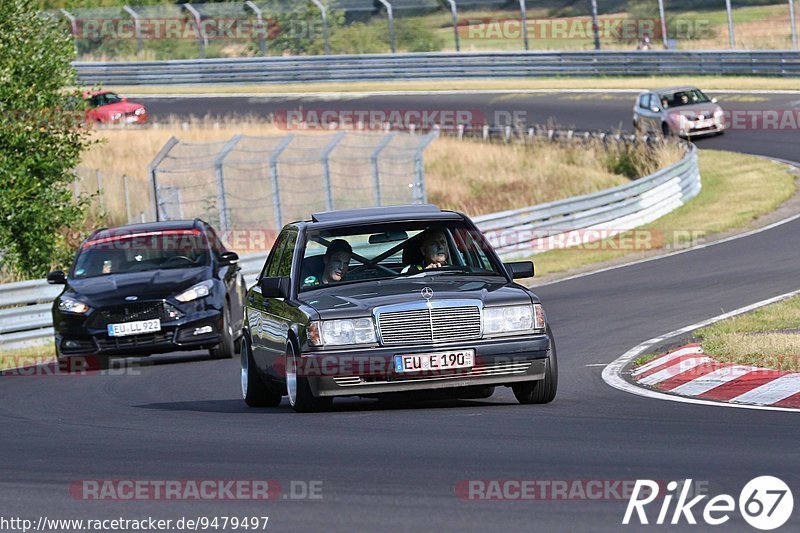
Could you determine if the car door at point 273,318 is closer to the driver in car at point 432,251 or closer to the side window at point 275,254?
the side window at point 275,254

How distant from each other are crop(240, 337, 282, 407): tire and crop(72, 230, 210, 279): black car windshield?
5.20 metres

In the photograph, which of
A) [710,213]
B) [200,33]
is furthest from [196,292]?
[200,33]

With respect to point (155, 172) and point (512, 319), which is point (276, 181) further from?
point (512, 319)

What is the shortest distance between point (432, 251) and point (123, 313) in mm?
5969

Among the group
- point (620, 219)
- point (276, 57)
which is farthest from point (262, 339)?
point (276, 57)

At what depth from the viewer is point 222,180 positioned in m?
26.4

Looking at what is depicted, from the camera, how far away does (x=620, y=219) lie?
1077 inches

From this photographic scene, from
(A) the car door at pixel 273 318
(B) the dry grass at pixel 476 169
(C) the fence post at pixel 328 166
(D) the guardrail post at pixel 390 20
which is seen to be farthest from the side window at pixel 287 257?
(D) the guardrail post at pixel 390 20

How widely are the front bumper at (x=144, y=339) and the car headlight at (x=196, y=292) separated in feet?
0.64

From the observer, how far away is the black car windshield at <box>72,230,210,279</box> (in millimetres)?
16594

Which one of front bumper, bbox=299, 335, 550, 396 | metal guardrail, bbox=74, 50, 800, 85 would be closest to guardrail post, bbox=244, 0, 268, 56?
metal guardrail, bbox=74, 50, 800, 85

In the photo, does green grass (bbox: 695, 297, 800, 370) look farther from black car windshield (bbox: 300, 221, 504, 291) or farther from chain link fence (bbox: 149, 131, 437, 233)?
chain link fence (bbox: 149, 131, 437, 233)

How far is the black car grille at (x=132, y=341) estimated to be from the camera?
51.3 ft

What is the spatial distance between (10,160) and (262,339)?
12.3 metres
